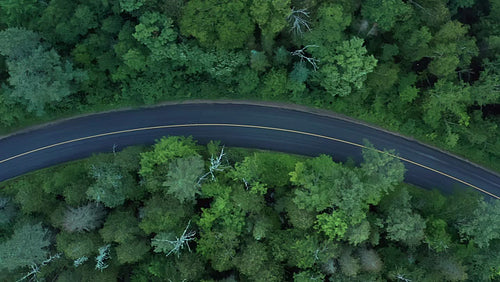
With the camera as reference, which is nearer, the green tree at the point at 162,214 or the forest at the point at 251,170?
the forest at the point at 251,170

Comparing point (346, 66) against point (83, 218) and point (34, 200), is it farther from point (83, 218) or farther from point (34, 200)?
point (34, 200)

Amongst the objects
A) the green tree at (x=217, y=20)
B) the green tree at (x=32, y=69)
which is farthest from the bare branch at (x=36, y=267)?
the green tree at (x=217, y=20)

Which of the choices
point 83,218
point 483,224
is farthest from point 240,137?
point 483,224

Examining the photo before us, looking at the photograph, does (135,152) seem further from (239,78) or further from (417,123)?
(417,123)

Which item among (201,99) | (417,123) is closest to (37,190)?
(201,99)

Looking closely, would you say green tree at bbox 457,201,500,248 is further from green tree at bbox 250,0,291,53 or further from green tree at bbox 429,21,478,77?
green tree at bbox 250,0,291,53

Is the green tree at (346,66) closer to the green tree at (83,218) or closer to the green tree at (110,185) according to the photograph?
the green tree at (110,185)
